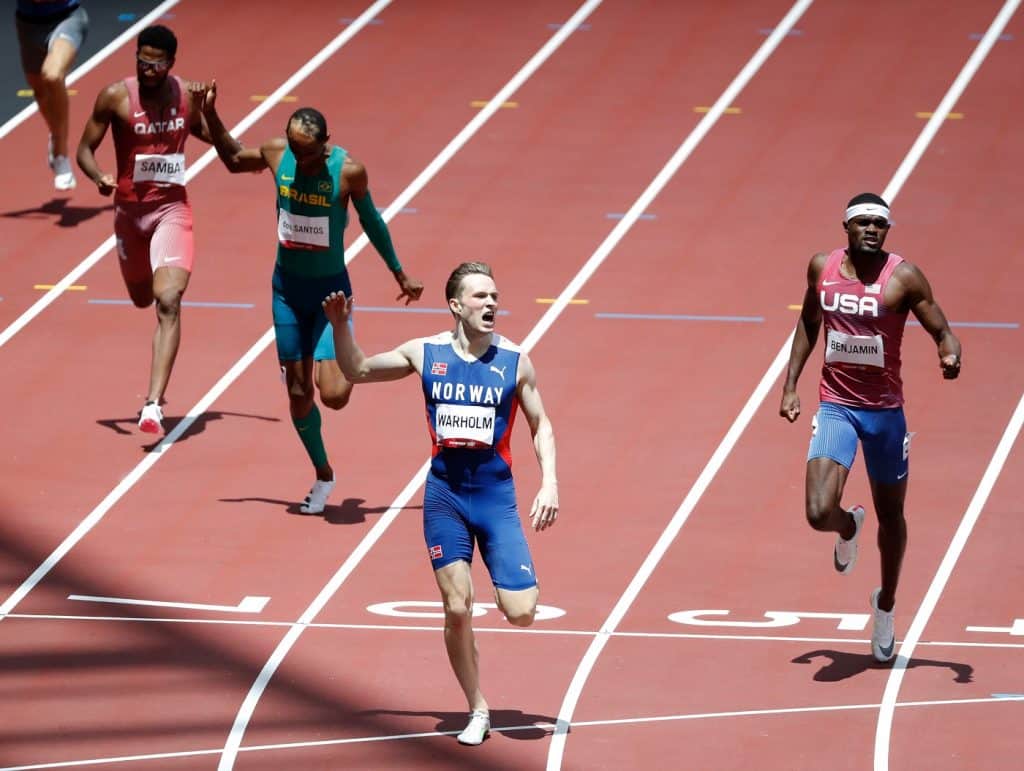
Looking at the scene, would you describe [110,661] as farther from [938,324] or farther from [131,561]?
[938,324]

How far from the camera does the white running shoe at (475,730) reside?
30.9 feet

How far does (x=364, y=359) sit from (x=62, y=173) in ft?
30.8

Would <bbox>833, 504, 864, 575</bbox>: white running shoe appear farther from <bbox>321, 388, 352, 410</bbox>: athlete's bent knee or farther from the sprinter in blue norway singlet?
<bbox>321, 388, 352, 410</bbox>: athlete's bent knee

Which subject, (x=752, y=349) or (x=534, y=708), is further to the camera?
(x=752, y=349)

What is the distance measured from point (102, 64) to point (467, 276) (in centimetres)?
1239

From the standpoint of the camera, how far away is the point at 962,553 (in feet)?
39.7

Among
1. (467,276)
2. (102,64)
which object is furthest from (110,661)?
(102,64)

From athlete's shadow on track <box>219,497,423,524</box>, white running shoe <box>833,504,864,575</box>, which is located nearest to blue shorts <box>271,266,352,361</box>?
athlete's shadow on track <box>219,497,423,524</box>

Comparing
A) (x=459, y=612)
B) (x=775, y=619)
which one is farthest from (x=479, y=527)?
(x=775, y=619)

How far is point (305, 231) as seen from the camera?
1232 cm

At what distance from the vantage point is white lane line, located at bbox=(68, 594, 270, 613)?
11328mm

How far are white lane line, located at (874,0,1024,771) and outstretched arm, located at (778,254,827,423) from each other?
1415 mm

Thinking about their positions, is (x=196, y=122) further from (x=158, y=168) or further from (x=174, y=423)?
(x=174, y=423)

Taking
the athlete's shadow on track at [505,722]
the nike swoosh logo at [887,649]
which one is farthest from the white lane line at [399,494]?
the nike swoosh logo at [887,649]
